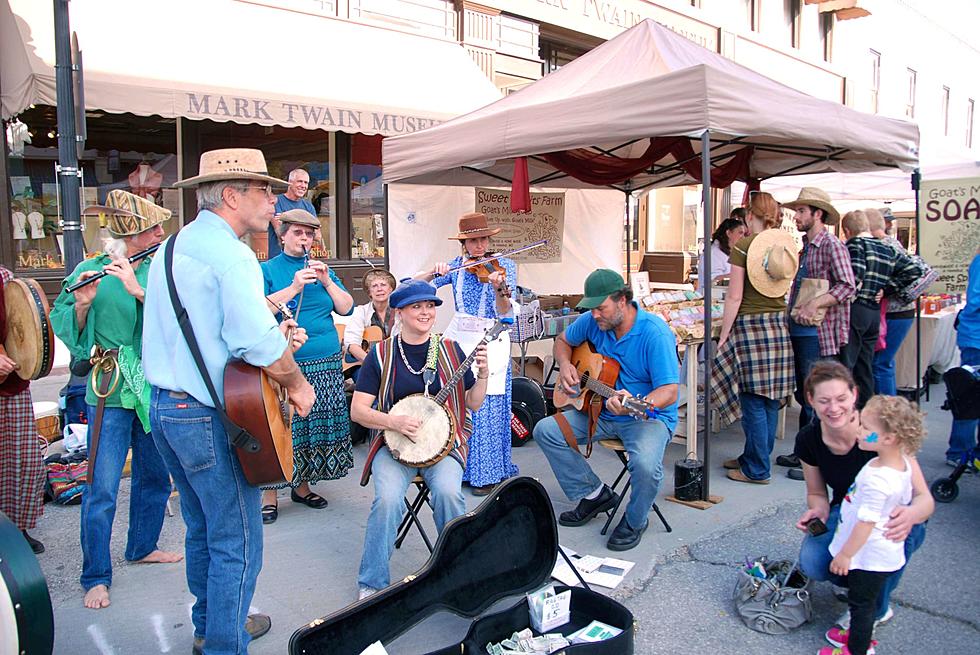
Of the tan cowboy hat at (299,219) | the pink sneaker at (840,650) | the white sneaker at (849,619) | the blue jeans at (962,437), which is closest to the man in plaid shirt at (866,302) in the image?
the blue jeans at (962,437)

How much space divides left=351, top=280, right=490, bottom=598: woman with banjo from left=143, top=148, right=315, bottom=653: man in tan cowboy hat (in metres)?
0.72

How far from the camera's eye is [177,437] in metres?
2.50

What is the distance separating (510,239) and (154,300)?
233 inches

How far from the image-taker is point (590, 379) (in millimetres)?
4211

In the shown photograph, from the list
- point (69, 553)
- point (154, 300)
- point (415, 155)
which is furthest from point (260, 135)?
point (154, 300)

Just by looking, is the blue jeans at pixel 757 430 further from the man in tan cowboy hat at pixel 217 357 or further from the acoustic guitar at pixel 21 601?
the acoustic guitar at pixel 21 601

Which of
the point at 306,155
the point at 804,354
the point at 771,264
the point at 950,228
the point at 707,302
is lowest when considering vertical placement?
the point at 804,354

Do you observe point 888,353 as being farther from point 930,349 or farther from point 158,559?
point 158,559

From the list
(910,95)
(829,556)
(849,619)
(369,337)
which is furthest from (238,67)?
(910,95)

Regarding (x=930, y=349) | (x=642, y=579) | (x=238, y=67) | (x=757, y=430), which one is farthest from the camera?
(x=930, y=349)

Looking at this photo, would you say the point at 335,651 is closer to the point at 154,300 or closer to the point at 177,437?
the point at 177,437

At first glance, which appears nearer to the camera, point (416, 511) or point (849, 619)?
point (849, 619)

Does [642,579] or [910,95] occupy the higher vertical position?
[910,95]

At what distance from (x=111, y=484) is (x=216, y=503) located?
1.11m
